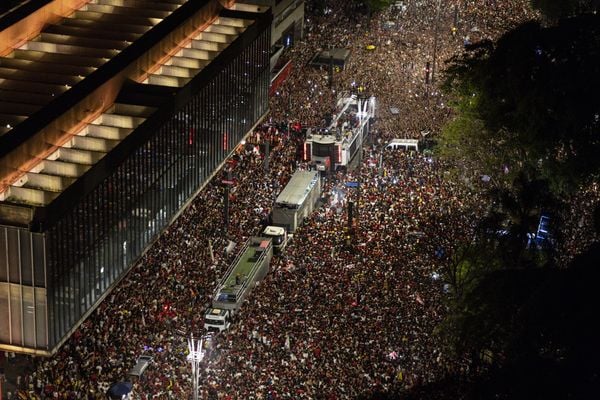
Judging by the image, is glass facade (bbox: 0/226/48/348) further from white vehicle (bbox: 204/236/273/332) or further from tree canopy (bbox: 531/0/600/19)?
tree canopy (bbox: 531/0/600/19)

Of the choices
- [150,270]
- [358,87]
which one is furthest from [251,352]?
[358,87]

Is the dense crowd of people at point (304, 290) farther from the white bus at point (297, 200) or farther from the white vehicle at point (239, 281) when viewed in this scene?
the white bus at point (297, 200)

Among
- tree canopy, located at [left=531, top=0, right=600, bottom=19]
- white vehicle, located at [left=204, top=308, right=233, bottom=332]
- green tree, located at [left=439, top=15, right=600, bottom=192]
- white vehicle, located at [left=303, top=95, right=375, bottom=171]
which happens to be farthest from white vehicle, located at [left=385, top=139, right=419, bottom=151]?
white vehicle, located at [left=204, top=308, right=233, bottom=332]

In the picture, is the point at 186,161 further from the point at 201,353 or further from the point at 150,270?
the point at 201,353

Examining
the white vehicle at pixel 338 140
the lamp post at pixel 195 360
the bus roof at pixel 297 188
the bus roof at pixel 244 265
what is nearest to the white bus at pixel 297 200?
the bus roof at pixel 297 188

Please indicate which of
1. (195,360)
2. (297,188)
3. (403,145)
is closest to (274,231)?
(297,188)

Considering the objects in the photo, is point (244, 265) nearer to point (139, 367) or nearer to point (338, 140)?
point (139, 367)
